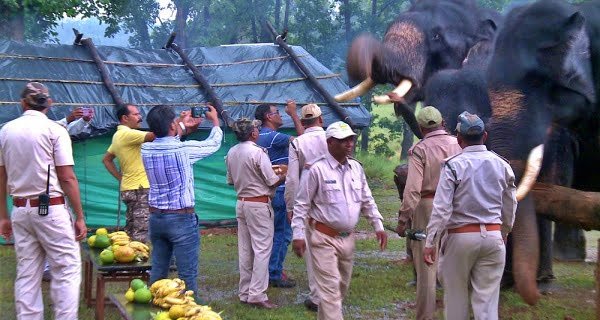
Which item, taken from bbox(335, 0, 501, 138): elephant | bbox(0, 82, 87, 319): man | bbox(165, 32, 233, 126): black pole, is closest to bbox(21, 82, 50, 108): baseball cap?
bbox(0, 82, 87, 319): man

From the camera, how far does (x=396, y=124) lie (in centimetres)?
2361

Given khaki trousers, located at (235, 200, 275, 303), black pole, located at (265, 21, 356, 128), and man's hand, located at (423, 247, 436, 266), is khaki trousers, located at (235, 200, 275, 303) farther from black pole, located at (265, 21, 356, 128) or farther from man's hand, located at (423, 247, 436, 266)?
black pole, located at (265, 21, 356, 128)

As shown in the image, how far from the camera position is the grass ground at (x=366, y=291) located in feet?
25.3

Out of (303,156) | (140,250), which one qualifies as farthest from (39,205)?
(303,156)

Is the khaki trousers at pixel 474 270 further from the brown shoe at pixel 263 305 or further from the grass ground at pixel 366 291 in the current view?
Answer: the brown shoe at pixel 263 305

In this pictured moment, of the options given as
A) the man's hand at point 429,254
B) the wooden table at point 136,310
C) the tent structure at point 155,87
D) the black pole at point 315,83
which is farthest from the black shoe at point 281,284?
the black pole at point 315,83

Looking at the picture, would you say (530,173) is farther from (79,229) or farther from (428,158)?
(79,229)

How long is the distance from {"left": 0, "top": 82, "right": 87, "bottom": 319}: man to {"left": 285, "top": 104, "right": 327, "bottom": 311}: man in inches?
83.1

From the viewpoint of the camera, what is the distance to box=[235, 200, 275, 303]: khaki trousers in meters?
7.94

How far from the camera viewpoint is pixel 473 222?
5809mm

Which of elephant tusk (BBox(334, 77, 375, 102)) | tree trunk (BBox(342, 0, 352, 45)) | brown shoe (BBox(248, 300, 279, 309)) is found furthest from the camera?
tree trunk (BBox(342, 0, 352, 45))

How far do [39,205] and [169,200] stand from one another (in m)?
1.04

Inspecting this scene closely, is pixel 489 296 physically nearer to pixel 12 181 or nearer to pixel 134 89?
pixel 12 181

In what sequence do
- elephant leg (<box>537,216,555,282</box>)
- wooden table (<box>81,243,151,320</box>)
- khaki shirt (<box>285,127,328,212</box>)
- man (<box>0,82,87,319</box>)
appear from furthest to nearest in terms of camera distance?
1. elephant leg (<box>537,216,555,282</box>)
2. khaki shirt (<box>285,127,328,212</box>)
3. wooden table (<box>81,243,151,320</box>)
4. man (<box>0,82,87,319</box>)
